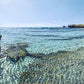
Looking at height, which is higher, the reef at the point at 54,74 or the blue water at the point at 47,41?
the blue water at the point at 47,41

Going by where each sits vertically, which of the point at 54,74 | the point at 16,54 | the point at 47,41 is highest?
the point at 47,41

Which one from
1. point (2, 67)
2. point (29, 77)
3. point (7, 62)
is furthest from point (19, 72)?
point (7, 62)

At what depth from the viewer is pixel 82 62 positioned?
855 centimetres

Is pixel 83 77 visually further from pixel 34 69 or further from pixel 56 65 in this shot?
pixel 34 69

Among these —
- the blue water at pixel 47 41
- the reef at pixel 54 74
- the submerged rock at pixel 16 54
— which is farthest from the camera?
the blue water at pixel 47 41

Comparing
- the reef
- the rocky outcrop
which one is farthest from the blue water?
the reef

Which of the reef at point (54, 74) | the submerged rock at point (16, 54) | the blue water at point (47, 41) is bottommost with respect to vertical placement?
the reef at point (54, 74)

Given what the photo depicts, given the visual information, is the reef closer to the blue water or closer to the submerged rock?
the submerged rock

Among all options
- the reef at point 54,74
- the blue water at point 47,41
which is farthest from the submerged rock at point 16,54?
the reef at point 54,74

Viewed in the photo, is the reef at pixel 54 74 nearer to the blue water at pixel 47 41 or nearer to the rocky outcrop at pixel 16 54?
the rocky outcrop at pixel 16 54

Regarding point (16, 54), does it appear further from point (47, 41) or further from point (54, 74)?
point (47, 41)

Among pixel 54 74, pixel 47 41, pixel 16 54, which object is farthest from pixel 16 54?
pixel 47 41

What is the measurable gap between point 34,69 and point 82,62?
3693 mm

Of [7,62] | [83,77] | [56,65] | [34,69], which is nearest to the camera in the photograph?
[83,77]
